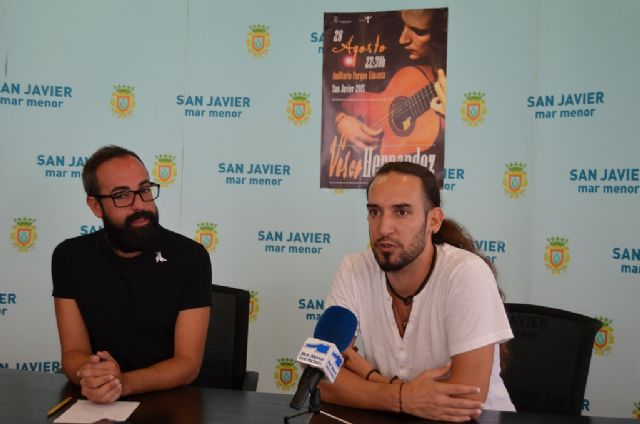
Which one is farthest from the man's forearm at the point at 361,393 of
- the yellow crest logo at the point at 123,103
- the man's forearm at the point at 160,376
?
the yellow crest logo at the point at 123,103

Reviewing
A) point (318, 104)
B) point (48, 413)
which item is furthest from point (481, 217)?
point (48, 413)

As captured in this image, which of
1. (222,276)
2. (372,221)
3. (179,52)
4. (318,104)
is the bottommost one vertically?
(222,276)

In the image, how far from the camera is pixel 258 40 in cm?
410

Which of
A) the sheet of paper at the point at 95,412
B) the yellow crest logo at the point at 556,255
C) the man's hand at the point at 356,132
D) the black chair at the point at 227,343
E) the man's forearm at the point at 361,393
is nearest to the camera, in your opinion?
the sheet of paper at the point at 95,412

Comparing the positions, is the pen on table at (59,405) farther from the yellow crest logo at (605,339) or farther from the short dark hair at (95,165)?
the yellow crest logo at (605,339)

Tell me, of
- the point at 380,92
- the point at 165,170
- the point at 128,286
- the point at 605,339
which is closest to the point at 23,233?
the point at 165,170

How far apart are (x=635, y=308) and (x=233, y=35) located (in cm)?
313

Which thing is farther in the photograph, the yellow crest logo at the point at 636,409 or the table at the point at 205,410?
the yellow crest logo at the point at 636,409

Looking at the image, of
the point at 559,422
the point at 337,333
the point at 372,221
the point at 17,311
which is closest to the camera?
the point at 337,333

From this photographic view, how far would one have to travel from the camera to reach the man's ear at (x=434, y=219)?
82.9 inches

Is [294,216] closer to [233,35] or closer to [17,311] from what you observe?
[233,35]

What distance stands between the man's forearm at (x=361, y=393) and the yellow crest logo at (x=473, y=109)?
2455mm

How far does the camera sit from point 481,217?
387 centimetres

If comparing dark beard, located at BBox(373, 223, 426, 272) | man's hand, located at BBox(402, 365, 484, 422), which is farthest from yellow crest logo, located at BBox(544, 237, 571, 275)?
man's hand, located at BBox(402, 365, 484, 422)
